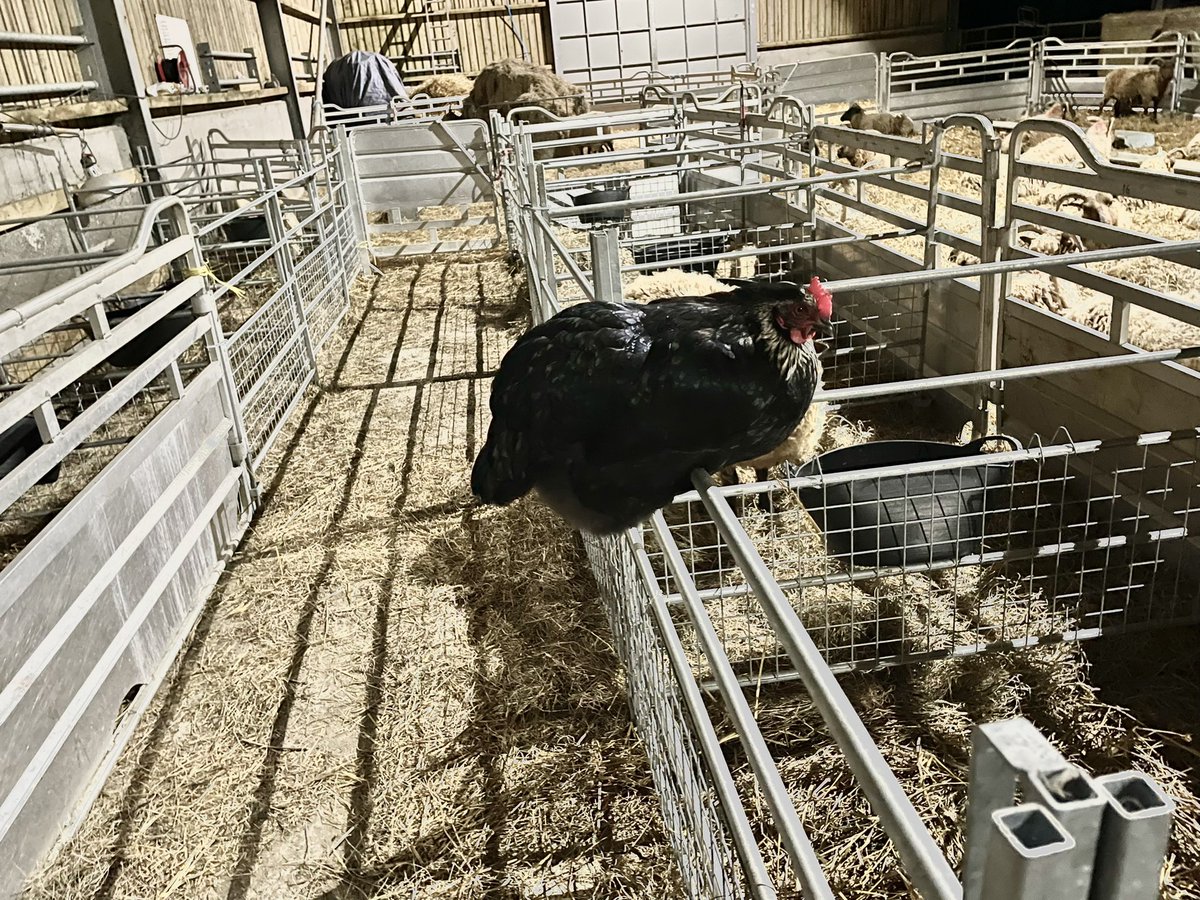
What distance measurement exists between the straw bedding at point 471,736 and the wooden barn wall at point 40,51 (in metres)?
5.74

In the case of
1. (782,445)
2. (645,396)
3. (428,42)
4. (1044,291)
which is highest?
(428,42)

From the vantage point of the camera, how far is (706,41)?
22609mm

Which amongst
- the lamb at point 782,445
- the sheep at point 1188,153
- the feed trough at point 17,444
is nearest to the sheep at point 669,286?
the lamb at point 782,445

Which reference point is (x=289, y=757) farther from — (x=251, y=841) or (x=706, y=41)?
(x=706, y=41)

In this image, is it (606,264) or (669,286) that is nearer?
(606,264)

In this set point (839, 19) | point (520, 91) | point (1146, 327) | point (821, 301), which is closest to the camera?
point (821, 301)

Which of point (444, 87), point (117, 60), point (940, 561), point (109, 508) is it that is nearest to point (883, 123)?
point (117, 60)

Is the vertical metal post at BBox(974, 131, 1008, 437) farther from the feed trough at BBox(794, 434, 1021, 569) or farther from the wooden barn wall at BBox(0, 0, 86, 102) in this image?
the wooden barn wall at BBox(0, 0, 86, 102)

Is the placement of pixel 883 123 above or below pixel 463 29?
below

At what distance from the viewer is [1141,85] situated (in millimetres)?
14156

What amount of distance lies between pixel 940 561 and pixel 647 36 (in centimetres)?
2215

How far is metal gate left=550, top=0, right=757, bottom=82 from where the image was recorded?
22.0 meters

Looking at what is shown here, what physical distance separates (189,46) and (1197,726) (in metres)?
12.7

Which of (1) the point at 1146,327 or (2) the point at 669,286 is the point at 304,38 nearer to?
(2) the point at 669,286
